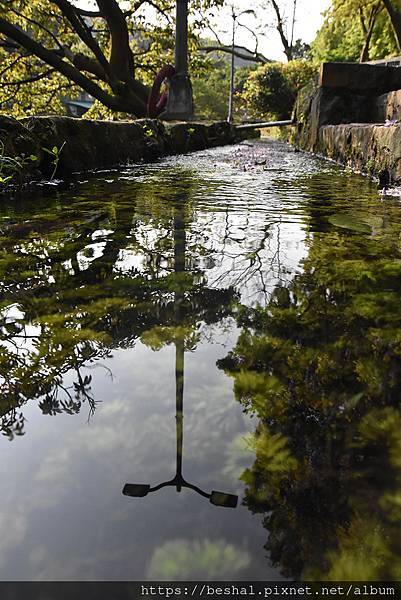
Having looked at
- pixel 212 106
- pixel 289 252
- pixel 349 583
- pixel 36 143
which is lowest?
pixel 349 583

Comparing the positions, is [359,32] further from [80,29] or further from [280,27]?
[80,29]

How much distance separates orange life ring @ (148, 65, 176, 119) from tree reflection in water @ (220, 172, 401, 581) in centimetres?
920

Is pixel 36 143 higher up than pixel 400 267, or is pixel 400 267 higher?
pixel 36 143

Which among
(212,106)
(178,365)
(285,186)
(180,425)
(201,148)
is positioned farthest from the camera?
(212,106)

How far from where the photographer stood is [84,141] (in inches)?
194

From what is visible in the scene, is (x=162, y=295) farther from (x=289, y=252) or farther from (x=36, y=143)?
(x=36, y=143)

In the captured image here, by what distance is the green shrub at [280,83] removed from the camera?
18078 mm

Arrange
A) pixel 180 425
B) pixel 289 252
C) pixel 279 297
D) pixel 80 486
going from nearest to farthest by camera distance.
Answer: pixel 80 486 < pixel 180 425 < pixel 279 297 < pixel 289 252

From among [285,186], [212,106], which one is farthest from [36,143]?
[212,106]

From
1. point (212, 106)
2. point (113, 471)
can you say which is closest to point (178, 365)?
point (113, 471)

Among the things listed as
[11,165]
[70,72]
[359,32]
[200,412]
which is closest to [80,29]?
[70,72]

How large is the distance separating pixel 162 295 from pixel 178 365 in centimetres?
48

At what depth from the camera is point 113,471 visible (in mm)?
800

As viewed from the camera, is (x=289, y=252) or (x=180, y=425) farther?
(x=289, y=252)
